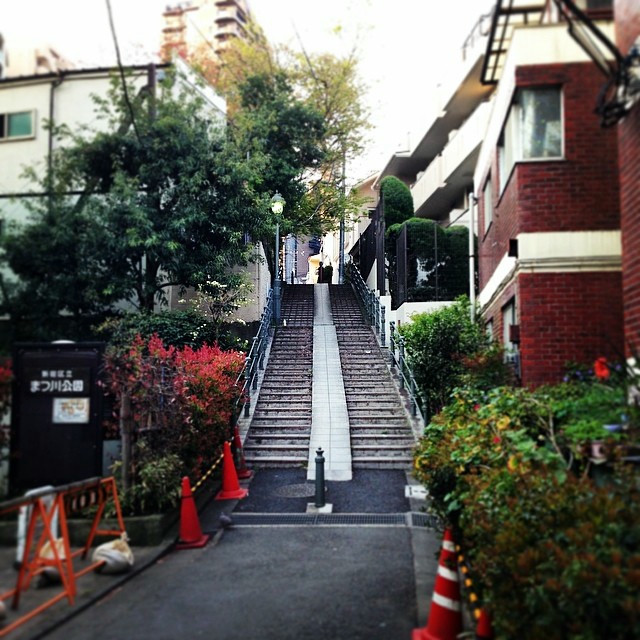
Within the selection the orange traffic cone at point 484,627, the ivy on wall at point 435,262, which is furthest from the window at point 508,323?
the ivy on wall at point 435,262

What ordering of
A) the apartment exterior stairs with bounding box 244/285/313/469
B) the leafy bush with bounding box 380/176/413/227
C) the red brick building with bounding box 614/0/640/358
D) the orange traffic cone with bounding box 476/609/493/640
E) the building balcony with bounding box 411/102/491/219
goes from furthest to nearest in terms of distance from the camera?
the leafy bush with bounding box 380/176/413/227 → the building balcony with bounding box 411/102/491/219 → the apartment exterior stairs with bounding box 244/285/313/469 → the red brick building with bounding box 614/0/640/358 → the orange traffic cone with bounding box 476/609/493/640

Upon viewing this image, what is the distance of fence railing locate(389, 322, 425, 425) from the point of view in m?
13.2

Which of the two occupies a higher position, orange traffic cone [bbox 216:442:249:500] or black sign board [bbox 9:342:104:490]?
black sign board [bbox 9:342:104:490]

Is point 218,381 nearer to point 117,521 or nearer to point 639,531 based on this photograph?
point 117,521

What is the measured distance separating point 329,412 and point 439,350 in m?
2.78

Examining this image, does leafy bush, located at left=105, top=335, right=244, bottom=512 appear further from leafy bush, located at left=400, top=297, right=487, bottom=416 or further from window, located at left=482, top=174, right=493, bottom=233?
window, located at left=482, top=174, right=493, bottom=233

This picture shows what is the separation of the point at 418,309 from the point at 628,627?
15851 mm

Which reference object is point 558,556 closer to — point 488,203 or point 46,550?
point 46,550

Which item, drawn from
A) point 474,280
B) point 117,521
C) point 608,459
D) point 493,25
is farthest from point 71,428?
point 474,280

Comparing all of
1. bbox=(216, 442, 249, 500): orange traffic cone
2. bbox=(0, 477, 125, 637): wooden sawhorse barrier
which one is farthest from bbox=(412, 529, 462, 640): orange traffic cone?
bbox=(216, 442, 249, 500): orange traffic cone

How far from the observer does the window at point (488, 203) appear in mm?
12288

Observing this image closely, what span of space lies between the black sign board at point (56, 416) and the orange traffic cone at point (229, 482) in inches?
95.3

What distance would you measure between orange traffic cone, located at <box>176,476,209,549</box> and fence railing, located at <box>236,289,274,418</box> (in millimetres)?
5136

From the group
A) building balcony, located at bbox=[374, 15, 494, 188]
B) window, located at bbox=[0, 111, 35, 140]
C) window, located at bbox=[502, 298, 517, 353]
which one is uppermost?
building balcony, located at bbox=[374, 15, 494, 188]
